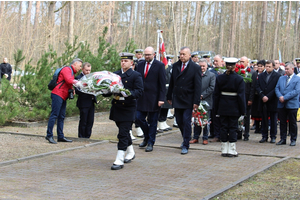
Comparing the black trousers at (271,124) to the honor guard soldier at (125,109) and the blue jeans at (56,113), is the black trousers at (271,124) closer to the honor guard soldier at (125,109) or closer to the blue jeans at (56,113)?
the honor guard soldier at (125,109)

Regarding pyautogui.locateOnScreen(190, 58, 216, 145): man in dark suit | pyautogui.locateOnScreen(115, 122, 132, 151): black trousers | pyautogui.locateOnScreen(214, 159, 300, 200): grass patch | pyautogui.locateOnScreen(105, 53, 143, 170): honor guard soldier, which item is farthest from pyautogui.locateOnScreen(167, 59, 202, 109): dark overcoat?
pyautogui.locateOnScreen(214, 159, 300, 200): grass patch

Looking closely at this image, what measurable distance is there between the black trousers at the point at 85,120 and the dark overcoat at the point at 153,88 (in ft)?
5.39

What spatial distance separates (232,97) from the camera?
8414 mm

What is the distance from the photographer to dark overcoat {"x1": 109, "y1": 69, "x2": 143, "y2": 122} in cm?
702

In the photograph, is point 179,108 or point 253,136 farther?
point 253,136

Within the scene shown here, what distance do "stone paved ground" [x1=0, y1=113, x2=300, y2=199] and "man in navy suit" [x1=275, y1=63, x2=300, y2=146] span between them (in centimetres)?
84

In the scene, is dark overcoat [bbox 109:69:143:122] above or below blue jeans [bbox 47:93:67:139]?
above

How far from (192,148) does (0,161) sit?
167 inches

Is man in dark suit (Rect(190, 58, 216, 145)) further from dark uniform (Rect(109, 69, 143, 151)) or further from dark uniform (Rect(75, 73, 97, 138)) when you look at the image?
dark uniform (Rect(109, 69, 143, 151))

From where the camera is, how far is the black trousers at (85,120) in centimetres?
979

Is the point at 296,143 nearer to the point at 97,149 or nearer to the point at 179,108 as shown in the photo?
the point at 179,108

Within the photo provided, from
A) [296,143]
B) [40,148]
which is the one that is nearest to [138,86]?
[40,148]

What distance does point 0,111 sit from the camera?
451 inches

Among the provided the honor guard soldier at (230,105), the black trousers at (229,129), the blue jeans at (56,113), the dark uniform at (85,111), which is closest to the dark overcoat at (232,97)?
the honor guard soldier at (230,105)
